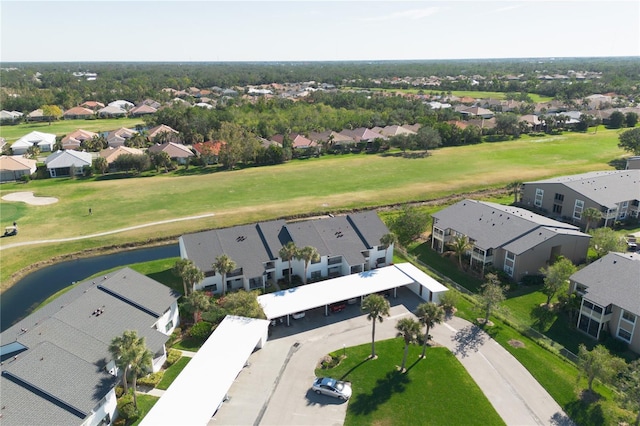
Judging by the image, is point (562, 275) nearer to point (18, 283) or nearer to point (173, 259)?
point (173, 259)

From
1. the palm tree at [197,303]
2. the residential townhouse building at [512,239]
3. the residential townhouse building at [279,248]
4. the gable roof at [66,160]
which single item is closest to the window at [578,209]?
the residential townhouse building at [512,239]

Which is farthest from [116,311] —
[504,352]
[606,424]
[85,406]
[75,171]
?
[75,171]

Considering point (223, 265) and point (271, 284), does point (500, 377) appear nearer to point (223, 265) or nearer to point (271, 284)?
point (271, 284)

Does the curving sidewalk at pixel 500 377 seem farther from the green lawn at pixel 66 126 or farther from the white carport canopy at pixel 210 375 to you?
the green lawn at pixel 66 126

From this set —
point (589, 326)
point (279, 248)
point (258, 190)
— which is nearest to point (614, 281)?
point (589, 326)

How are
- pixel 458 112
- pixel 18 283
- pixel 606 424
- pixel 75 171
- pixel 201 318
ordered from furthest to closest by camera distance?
pixel 458 112
pixel 75 171
pixel 18 283
pixel 201 318
pixel 606 424

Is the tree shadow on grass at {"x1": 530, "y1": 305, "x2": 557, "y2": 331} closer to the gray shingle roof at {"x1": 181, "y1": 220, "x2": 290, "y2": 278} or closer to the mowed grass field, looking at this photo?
the gray shingle roof at {"x1": 181, "y1": 220, "x2": 290, "y2": 278}
